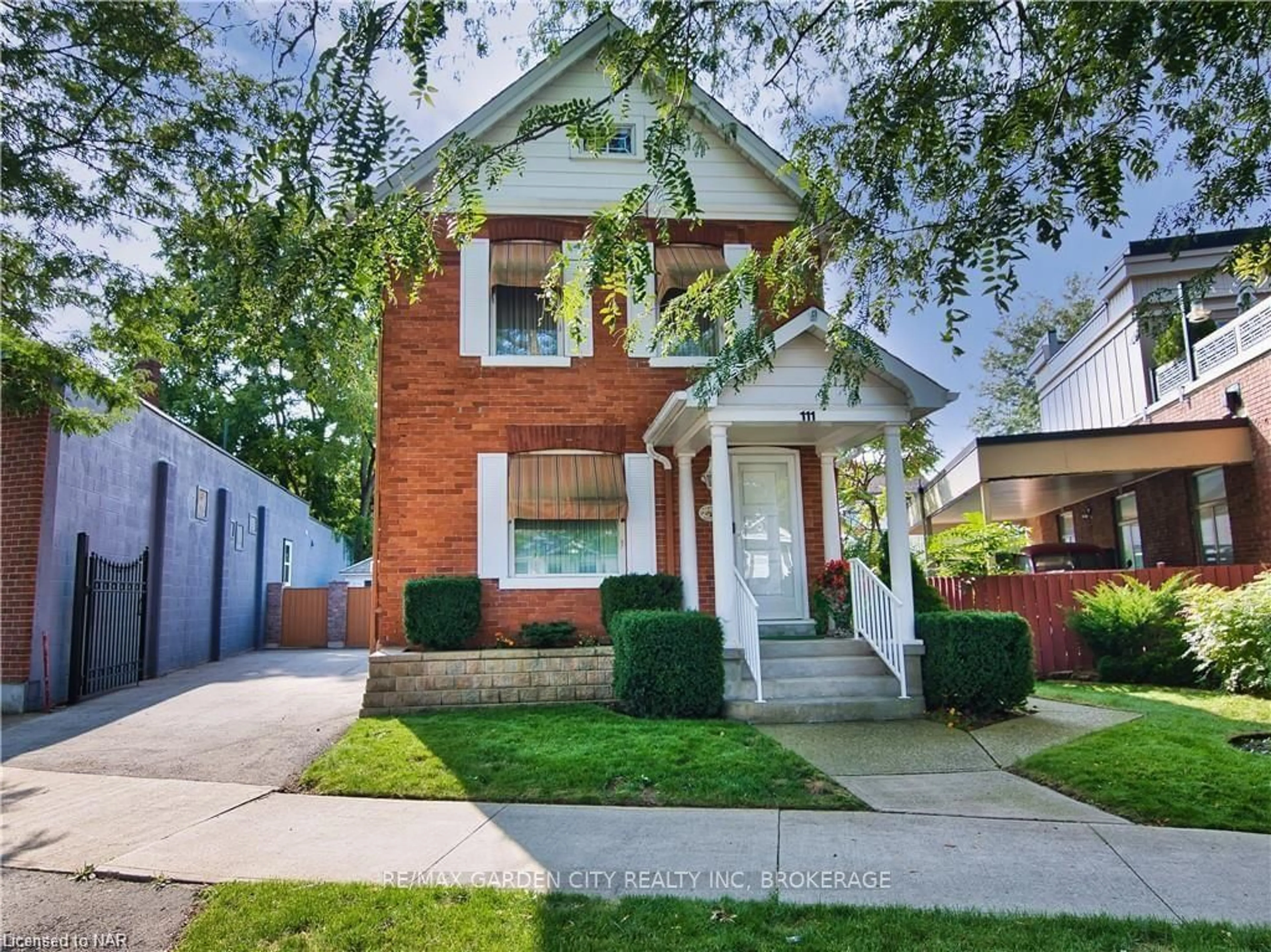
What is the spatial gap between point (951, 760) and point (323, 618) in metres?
19.2

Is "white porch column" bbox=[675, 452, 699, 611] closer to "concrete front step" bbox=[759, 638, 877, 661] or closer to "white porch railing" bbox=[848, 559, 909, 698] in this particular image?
"concrete front step" bbox=[759, 638, 877, 661]

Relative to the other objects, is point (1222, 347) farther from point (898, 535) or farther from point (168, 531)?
point (168, 531)

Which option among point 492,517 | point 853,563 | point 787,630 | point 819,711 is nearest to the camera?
point 819,711

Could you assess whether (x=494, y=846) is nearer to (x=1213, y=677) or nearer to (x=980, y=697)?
(x=980, y=697)

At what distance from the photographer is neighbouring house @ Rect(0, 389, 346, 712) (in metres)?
10.5

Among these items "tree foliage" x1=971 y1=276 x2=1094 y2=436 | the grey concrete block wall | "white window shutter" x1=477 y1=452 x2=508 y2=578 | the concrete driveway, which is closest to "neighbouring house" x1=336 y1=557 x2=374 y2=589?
the grey concrete block wall

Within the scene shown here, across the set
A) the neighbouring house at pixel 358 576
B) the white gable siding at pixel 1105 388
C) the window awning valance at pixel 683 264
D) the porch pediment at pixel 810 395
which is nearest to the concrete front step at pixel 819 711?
the porch pediment at pixel 810 395

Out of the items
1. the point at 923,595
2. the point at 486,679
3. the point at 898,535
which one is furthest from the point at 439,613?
the point at 923,595

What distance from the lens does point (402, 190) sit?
507 cm

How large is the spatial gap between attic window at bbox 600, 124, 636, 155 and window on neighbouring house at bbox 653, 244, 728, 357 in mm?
1531

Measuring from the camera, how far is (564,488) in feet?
34.4

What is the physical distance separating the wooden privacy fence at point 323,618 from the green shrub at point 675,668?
49.5ft

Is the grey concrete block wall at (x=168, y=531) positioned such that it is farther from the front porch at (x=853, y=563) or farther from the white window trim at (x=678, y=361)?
the front porch at (x=853, y=563)

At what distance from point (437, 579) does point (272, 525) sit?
13.9 meters
